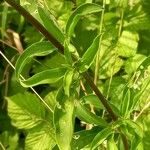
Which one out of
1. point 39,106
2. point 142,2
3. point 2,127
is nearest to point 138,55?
point 142,2

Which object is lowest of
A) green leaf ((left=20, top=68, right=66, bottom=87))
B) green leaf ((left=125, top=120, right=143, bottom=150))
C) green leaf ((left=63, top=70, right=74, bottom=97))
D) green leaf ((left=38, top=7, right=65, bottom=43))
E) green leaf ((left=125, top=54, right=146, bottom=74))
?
green leaf ((left=125, top=54, right=146, bottom=74))

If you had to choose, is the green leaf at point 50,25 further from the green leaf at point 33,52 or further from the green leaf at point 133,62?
the green leaf at point 133,62

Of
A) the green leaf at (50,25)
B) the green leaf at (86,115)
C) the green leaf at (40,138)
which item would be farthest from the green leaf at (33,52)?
the green leaf at (40,138)

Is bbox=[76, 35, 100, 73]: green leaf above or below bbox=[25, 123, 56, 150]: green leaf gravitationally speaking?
above

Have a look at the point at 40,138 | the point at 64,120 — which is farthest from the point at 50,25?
the point at 40,138

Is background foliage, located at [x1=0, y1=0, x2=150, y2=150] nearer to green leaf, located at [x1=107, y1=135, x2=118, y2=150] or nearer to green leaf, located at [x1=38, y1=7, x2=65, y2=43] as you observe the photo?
green leaf, located at [x1=107, y1=135, x2=118, y2=150]

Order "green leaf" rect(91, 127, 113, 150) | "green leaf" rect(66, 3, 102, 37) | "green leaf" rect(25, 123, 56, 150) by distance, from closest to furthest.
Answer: "green leaf" rect(66, 3, 102, 37) < "green leaf" rect(91, 127, 113, 150) < "green leaf" rect(25, 123, 56, 150)

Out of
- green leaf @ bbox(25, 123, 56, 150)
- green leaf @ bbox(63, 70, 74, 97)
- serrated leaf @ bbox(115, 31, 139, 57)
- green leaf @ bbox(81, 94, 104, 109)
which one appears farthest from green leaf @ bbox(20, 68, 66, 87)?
serrated leaf @ bbox(115, 31, 139, 57)

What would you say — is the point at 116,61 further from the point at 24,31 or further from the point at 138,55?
the point at 24,31
